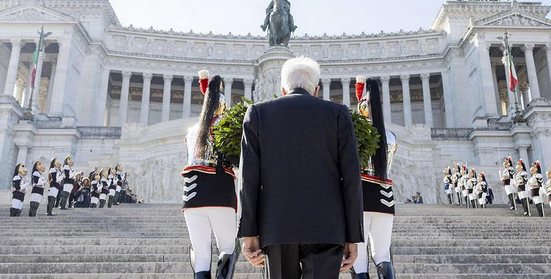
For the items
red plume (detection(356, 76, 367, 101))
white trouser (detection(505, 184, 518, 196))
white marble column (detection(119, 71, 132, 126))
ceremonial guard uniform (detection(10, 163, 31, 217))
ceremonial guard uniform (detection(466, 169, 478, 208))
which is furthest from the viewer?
white marble column (detection(119, 71, 132, 126))

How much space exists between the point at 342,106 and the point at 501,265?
18.0ft

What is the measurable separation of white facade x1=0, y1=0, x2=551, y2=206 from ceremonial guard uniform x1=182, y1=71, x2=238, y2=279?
20.5 meters

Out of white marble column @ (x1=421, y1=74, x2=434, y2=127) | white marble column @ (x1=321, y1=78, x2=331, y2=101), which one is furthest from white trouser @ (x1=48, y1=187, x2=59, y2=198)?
white marble column @ (x1=421, y1=74, x2=434, y2=127)

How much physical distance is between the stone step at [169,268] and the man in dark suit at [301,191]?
4.34 metres

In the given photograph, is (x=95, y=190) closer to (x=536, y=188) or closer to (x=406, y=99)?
(x=536, y=188)

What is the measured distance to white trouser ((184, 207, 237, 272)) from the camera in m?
5.02

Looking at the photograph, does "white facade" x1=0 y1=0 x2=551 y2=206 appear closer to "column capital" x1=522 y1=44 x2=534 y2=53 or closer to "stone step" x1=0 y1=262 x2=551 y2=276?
"column capital" x1=522 y1=44 x2=534 y2=53

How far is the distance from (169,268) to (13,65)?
46259mm

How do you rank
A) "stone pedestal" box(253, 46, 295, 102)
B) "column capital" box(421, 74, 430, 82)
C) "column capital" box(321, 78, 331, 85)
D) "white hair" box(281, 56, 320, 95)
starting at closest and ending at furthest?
"white hair" box(281, 56, 320, 95)
"stone pedestal" box(253, 46, 295, 102)
"column capital" box(421, 74, 430, 82)
"column capital" box(321, 78, 331, 85)

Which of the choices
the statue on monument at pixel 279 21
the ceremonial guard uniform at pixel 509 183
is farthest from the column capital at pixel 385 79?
the ceremonial guard uniform at pixel 509 183

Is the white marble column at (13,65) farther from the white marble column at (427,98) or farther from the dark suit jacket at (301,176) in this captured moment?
the dark suit jacket at (301,176)

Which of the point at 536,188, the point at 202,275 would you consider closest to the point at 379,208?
the point at 202,275

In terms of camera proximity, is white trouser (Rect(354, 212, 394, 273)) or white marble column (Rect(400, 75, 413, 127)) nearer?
white trouser (Rect(354, 212, 394, 273))

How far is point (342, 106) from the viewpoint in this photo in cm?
358
